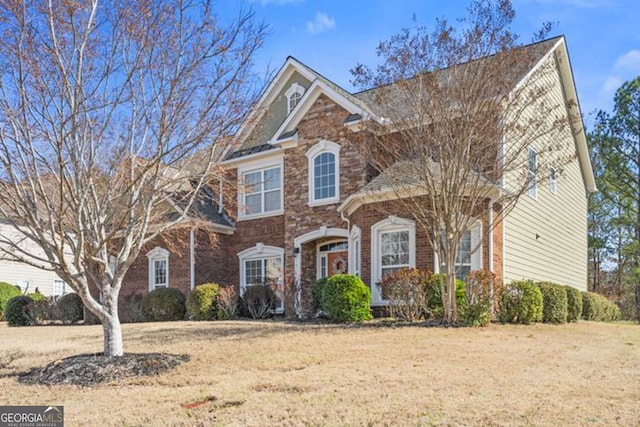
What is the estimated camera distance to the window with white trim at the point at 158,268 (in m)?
21.0

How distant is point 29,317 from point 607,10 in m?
18.6

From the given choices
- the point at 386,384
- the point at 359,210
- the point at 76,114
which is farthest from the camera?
the point at 359,210

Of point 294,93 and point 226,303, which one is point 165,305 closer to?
point 226,303

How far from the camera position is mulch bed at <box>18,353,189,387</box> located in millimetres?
8414

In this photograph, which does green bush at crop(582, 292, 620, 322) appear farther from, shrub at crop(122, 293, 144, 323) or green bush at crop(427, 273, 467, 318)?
shrub at crop(122, 293, 144, 323)

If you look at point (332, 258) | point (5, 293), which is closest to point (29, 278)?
point (5, 293)

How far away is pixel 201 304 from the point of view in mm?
17328

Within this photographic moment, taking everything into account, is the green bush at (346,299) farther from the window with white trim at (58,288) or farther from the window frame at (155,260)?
the window with white trim at (58,288)

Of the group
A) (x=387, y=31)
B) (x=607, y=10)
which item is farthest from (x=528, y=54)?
(x=387, y=31)

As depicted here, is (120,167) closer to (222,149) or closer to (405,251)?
(222,149)

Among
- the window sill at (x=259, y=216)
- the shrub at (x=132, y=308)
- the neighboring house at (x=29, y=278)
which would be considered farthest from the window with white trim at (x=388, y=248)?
the neighboring house at (x=29, y=278)

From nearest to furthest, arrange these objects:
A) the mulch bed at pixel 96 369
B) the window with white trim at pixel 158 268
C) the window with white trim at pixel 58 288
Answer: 1. the mulch bed at pixel 96 369
2. the window with white trim at pixel 158 268
3. the window with white trim at pixel 58 288

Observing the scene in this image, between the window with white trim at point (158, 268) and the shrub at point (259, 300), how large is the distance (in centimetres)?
457

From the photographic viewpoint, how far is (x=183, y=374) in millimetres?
8461
